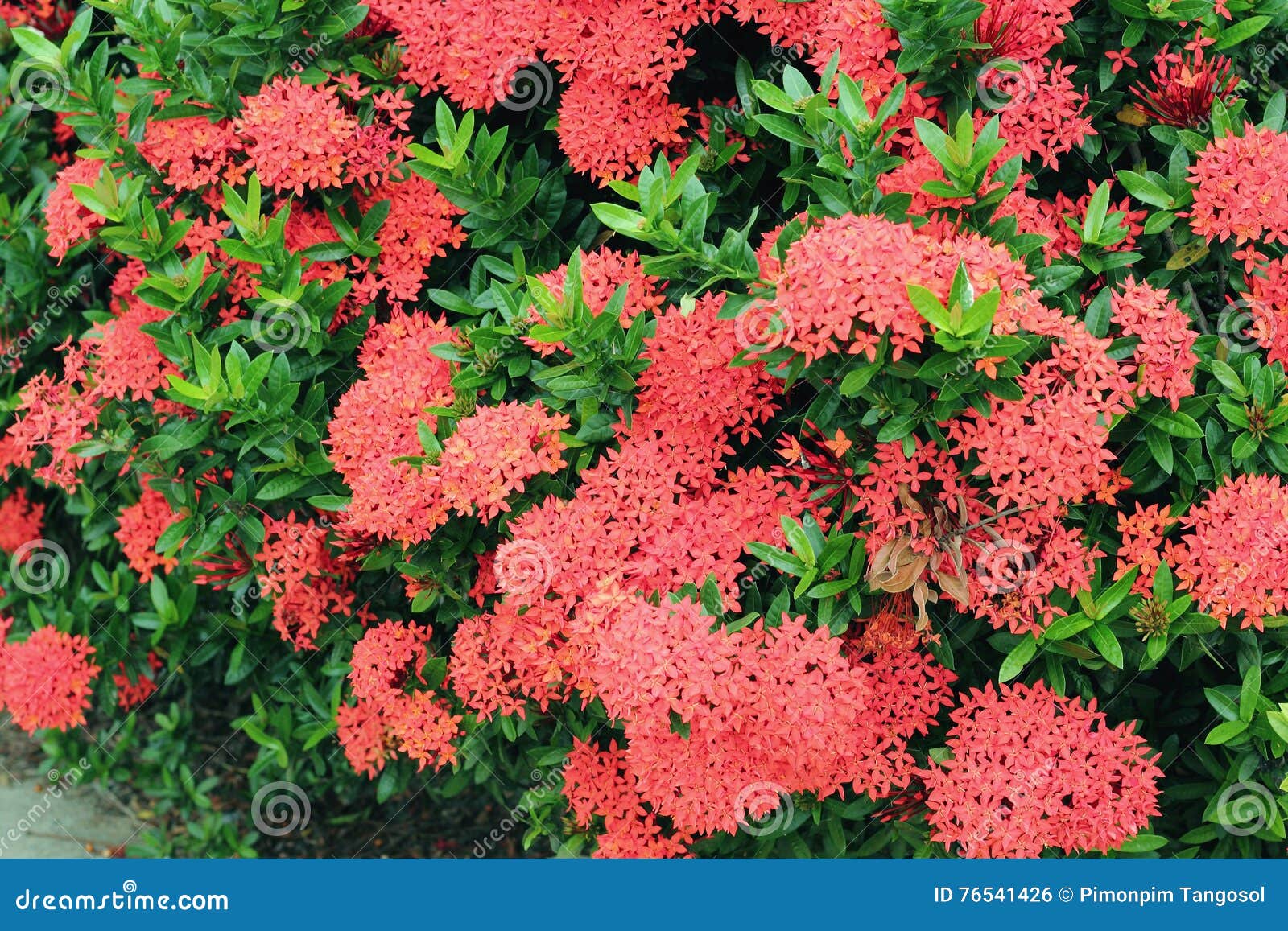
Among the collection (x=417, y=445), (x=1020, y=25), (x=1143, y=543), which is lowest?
(x=417, y=445)

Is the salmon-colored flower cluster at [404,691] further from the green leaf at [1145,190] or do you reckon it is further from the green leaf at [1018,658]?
the green leaf at [1145,190]

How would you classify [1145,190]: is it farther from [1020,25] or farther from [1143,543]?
[1143,543]

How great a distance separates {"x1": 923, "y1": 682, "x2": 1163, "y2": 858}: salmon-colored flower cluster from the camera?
330cm

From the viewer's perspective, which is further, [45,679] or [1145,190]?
[45,679]

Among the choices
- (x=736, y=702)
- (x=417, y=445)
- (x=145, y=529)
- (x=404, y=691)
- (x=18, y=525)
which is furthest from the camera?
(x=18, y=525)

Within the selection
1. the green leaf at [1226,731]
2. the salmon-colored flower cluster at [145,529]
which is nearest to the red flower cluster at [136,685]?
the salmon-colored flower cluster at [145,529]

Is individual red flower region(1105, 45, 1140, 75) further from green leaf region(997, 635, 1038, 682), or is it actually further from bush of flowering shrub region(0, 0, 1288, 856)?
green leaf region(997, 635, 1038, 682)

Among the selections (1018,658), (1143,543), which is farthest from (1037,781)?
(1143,543)

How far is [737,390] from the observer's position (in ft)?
11.2

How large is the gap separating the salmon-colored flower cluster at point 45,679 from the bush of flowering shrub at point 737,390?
0.86 metres

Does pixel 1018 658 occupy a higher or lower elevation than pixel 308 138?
lower

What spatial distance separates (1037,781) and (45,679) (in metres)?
3.89

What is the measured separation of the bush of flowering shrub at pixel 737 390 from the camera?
3160 millimetres

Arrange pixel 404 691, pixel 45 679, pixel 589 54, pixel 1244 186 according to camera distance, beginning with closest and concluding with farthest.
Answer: pixel 1244 186 < pixel 589 54 < pixel 404 691 < pixel 45 679
